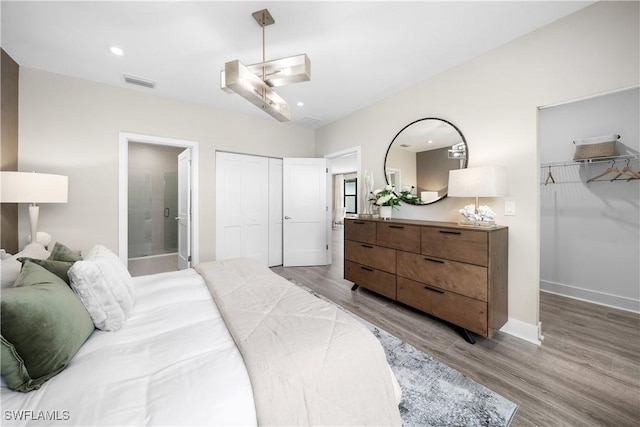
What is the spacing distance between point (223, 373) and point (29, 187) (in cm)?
274

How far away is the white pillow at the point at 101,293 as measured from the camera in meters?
1.15

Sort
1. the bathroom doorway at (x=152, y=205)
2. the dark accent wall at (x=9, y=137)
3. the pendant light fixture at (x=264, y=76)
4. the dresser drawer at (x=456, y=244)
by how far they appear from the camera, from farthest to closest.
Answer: the bathroom doorway at (x=152, y=205) < the dark accent wall at (x=9, y=137) < the dresser drawer at (x=456, y=244) < the pendant light fixture at (x=264, y=76)

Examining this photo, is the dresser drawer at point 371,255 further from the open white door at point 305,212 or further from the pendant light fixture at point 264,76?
the pendant light fixture at point 264,76

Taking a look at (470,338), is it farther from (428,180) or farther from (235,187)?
(235,187)

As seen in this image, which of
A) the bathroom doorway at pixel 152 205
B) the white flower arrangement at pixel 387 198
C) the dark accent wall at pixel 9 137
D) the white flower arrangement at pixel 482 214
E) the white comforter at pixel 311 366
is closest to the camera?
the white comforter at pixel 311 366

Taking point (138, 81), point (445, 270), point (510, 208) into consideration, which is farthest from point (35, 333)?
point (138, 81)

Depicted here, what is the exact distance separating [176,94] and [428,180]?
3.57m

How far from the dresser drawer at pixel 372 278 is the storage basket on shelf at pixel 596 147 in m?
2.63

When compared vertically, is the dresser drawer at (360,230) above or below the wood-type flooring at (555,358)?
above

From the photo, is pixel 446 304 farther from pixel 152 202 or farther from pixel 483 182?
pixel 152 202

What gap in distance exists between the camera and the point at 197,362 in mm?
963

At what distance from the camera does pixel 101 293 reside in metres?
1.20

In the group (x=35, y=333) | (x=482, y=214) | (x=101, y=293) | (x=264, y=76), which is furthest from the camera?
(x=482, y=214)

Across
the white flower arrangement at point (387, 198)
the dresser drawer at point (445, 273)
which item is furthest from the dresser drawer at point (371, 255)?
the white flower arrangement at point (387, 198)
